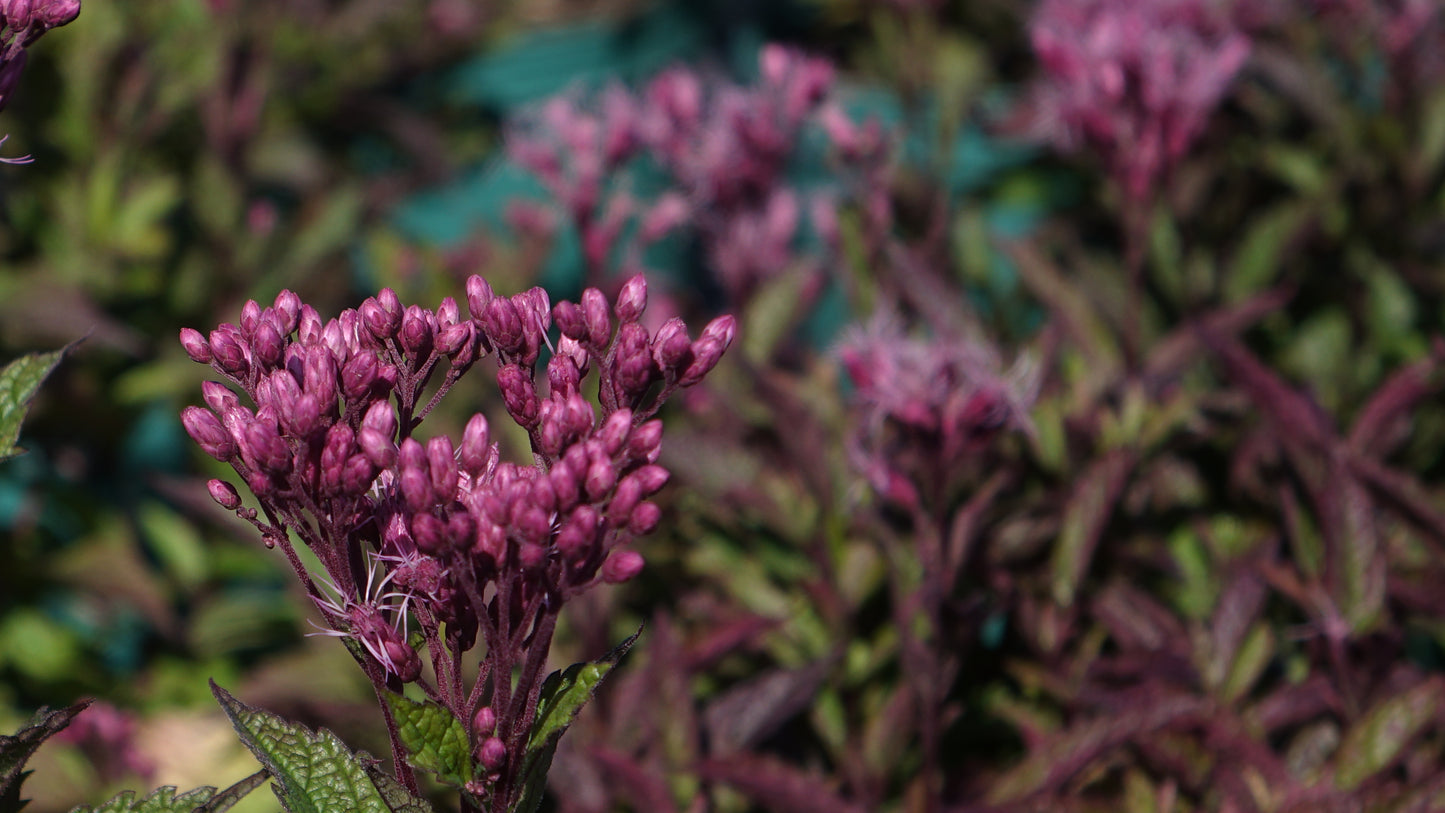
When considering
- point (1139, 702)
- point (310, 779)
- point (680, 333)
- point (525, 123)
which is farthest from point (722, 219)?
point (310, 779)

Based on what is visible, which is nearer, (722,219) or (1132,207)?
(1132,207)

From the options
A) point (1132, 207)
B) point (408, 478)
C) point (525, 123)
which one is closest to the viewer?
point (408, 478)

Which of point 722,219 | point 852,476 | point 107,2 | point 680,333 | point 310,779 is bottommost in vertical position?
point 852,476

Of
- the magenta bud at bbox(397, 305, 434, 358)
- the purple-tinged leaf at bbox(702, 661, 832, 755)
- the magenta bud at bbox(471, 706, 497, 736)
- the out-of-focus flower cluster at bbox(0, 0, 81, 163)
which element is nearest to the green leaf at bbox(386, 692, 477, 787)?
the magenta bud at bbox(471, 706, 497, 736)

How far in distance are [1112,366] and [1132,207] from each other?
0.24 m

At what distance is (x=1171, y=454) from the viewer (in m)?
1.71

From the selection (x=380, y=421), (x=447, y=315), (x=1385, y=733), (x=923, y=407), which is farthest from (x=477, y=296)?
(x=1385, y=733)

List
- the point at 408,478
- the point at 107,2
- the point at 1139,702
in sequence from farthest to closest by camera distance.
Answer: the point at 107,2 → the point at 1139,702 → the point at 408,478

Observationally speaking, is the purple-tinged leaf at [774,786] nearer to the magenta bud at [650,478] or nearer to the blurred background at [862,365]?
the blurred background at [862,365]

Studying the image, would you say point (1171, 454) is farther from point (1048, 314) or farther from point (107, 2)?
point (107, 2)

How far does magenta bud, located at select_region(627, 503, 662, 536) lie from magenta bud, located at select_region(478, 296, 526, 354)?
146 millimetres

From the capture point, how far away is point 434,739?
2.40ft

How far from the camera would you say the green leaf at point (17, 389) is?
816 millimetres

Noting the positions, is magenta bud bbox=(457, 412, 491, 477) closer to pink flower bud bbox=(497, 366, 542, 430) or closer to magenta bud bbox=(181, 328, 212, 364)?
pink flower bud bbox=(497, 366, 542, 430)
